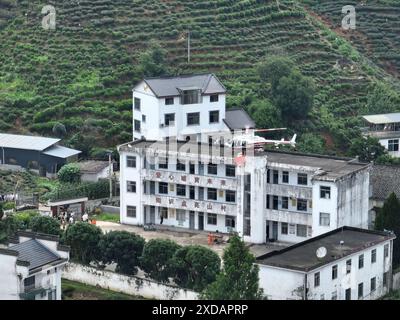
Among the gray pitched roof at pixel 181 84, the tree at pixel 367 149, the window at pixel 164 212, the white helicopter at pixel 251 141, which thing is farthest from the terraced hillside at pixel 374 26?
the window at pixel 164 212

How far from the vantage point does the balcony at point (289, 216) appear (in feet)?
228

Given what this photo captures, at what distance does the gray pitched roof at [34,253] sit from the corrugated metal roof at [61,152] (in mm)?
21606

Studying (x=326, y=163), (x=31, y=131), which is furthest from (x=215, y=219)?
(x=31, y=131)

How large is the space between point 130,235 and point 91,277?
258 cm

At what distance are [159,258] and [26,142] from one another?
21.9m

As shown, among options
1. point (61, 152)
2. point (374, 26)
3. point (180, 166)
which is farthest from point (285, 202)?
point (374, 26)

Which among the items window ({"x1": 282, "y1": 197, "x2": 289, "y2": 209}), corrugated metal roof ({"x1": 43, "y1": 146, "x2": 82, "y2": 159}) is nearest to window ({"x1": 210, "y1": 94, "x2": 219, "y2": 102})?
corrugated metal roof ({"x1": 43, "y1": 146, "x2": 82, "y2": 159})

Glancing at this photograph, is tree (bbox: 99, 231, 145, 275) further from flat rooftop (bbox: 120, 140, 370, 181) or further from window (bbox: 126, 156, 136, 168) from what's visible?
window (bbox: 126, 156, 136, 168)

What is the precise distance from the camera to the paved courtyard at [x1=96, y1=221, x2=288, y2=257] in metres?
69.3

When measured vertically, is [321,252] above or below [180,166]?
below

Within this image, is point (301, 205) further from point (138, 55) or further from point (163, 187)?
point (138, 55)

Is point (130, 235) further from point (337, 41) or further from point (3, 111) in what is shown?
point (337, 41)

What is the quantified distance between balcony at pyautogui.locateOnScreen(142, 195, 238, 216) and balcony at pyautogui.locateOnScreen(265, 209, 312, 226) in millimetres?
1841

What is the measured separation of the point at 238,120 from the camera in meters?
82.5
